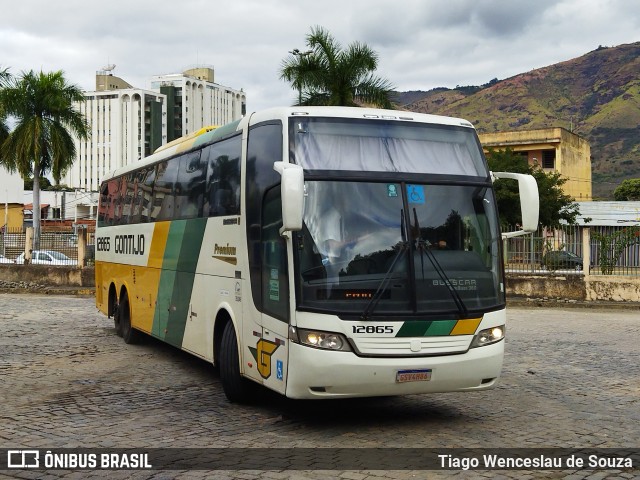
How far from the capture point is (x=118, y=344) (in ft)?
46.5

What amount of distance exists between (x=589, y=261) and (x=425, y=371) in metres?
17.5

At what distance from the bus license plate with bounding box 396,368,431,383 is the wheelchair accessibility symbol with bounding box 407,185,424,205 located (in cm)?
159

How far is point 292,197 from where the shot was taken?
689cm

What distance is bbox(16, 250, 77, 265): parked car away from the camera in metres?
28.9

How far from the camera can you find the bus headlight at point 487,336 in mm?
7672

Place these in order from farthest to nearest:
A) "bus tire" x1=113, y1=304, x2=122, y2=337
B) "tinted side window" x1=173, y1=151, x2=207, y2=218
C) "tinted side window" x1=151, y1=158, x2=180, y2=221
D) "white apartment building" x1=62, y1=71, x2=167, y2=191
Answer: "white apartment building" x1=62, y1=71, x2=167, y2=191 → "bus tire" x1=113, y1=304, x2=122, y2=337 → "tinted side window" x1=151, y1=158, x2=180, y2=221 → "tinted side window" x1=173, y1=151, x2=207, y2=218

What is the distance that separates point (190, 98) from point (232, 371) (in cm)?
15934

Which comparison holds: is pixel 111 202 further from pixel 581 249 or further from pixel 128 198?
pixel 581 249

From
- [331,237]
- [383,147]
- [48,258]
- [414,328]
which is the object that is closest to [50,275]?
[48,258]

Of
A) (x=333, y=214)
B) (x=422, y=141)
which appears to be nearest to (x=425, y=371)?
(x=333, y=214)

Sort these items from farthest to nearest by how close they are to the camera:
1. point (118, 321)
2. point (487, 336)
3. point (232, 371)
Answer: point (118, 321)
point (232, 371)
point (487, 336)

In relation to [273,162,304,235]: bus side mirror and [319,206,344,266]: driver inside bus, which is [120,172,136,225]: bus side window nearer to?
[319,206,344,266]: driver inside bus

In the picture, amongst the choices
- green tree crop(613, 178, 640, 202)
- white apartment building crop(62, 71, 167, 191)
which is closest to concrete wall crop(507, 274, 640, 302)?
green tree crop(613, 178, 640, 202)

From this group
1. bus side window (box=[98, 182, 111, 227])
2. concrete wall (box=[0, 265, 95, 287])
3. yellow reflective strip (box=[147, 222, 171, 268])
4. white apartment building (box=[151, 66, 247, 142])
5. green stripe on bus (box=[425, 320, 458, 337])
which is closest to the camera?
green stripe on bus (box=[425, 320, 458, 337])
